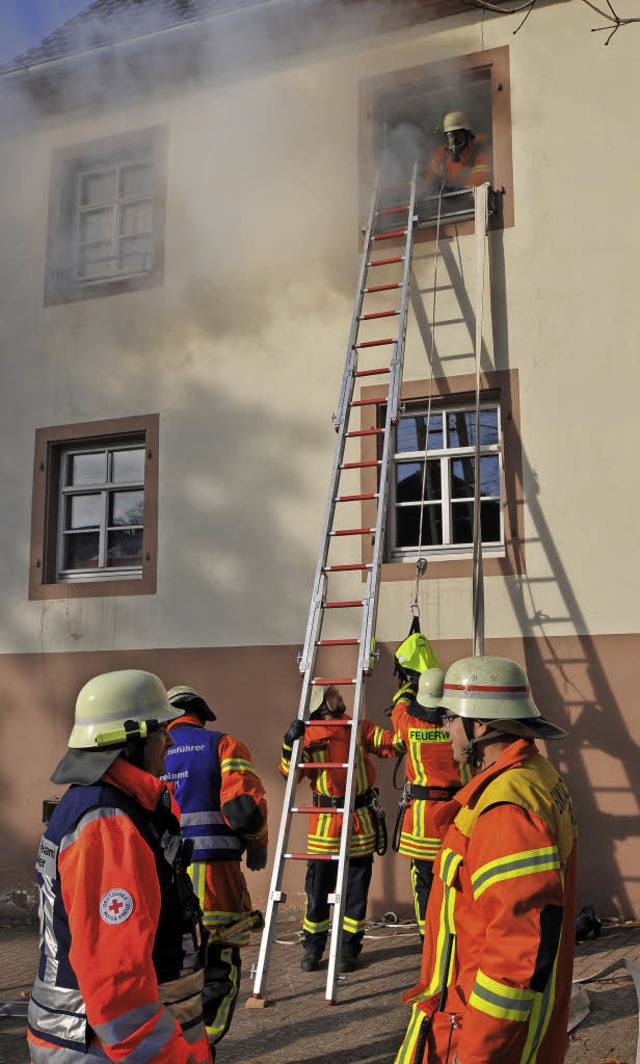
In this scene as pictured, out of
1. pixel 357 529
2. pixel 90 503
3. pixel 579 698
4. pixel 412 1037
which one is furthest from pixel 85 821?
pixel 90 503

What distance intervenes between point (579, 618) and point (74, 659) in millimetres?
A: 4261

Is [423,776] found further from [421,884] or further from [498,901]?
[498,901]

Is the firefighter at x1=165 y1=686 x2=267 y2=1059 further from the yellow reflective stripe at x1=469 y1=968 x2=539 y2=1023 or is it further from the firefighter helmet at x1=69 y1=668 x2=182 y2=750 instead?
the yellow reflective stripe at x1=469 y1=968 x2=539 y2=1023

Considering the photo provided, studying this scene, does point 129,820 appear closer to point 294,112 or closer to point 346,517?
point 346,517

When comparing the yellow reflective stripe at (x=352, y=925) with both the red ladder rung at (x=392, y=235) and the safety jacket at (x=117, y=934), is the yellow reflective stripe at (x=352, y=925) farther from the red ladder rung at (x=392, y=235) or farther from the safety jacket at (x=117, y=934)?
the red ladder rung at (x=392, y=235)

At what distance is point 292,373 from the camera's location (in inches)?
323

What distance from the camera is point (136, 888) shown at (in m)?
2.22

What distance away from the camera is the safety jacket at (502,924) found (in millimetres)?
2131

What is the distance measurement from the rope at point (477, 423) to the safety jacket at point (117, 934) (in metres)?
4.63

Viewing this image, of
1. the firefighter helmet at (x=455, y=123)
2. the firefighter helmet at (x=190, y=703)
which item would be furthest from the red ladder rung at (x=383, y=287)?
the firefighter helmet at (x=190, y=703)

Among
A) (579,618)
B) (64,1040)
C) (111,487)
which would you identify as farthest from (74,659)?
(64,1040)

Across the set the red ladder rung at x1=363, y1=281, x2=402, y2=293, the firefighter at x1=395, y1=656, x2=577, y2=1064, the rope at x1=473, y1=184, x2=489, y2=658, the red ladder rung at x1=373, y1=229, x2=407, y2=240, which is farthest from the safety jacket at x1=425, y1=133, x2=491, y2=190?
the firefighter at x1=395, y1=656, x2=577, y2=1064

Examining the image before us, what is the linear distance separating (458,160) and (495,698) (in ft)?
22.2

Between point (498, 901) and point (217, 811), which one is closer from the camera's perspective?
point (498, 901)
